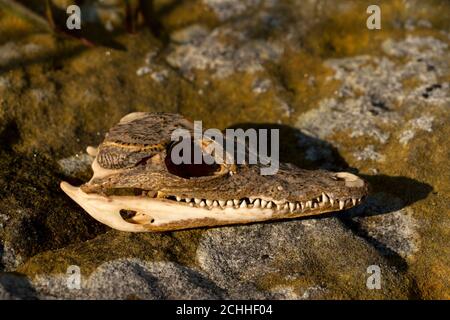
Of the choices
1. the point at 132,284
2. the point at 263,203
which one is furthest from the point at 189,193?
the point at 132,284

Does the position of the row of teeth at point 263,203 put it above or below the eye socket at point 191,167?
below

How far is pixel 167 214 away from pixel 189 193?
0.92ft

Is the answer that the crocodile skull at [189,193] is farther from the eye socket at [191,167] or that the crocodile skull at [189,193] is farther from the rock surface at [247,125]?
the rock surface at [247,125]

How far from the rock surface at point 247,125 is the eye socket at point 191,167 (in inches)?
22.0

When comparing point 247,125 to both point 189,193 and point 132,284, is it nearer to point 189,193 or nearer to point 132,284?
point 189,193

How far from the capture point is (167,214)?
4.95 m

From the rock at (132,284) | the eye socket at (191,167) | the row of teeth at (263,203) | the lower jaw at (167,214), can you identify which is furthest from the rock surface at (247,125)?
the eye socket at (191,167)

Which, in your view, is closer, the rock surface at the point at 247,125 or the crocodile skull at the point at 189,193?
the rock surface at the point at 247,125

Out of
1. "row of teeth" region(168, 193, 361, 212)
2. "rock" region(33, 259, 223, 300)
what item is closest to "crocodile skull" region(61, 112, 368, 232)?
"row of teeth" region(168, 193, 361, 212)

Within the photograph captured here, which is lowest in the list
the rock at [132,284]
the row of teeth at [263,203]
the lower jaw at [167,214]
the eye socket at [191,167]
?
the rock at [132,284]

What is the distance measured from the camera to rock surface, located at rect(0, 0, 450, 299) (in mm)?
4680

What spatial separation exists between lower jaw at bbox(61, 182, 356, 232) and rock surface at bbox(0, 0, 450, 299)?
0.14 metres

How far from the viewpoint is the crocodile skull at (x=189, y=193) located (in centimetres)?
494
